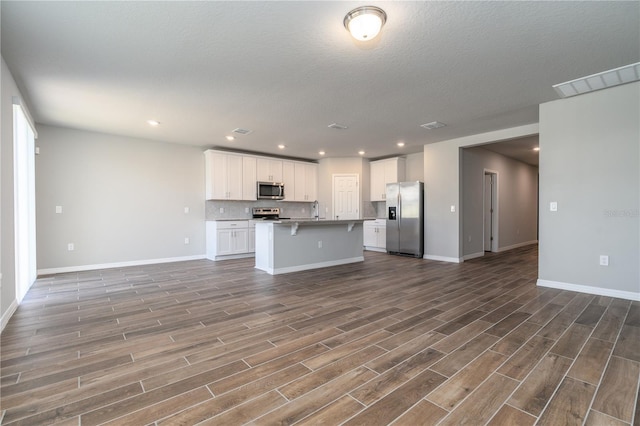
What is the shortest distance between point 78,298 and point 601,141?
6846mm

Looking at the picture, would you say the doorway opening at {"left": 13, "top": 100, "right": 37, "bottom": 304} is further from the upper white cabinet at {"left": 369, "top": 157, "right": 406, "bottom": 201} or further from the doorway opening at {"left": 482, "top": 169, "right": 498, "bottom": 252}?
the doorway opening at {"left": 482, "top": 169, "right": 498, "bottom": 252}

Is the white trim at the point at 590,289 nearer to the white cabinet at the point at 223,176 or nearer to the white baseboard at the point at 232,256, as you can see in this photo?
the white baseboard at the point at 232,256

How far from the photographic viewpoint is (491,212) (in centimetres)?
776

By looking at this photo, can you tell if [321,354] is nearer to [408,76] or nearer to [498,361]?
[498,361]

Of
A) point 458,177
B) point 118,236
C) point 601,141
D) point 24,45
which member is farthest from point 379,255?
point 24,45

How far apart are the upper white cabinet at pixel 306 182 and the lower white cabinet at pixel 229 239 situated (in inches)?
70.8

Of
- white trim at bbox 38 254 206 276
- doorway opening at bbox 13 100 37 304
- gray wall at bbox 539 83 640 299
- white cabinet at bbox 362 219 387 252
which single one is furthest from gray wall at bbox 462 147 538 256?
doorway opening at bbox 13 100 37 304

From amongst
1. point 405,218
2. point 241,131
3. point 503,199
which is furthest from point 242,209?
point 503,199

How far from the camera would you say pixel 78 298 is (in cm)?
373

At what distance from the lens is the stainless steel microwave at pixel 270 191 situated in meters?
7.34

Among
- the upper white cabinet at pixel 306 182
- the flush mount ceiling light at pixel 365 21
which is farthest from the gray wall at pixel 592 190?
the upper white cabinet at pixel 306 182

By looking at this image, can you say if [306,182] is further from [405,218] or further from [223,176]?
[405,218]

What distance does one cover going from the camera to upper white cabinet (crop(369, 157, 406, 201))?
7.75 m

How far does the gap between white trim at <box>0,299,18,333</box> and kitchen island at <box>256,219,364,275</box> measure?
3.11 metres
